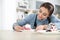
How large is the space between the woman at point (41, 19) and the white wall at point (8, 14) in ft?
0.14

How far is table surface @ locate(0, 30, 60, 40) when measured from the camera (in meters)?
0.74

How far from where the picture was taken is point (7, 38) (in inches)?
30.1

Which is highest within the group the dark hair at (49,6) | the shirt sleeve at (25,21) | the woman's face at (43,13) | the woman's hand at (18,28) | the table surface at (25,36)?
the dark hair at (49,6)

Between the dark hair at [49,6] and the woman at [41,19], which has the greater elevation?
the dark hair at [49,6]

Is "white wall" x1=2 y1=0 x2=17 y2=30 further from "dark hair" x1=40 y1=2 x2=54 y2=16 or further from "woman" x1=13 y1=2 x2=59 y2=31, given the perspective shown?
"dark hair" x1=40 y1=2 x2=54 y2=16

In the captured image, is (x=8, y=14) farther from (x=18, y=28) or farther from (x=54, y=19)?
(x=54, y=19)

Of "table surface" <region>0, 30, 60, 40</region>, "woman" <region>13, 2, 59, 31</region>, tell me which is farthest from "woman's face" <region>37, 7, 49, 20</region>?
"table surface" <region>0, 30, 60, 40</region>

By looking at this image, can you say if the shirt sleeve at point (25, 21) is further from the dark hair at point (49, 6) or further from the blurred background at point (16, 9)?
the dark hair at point (49, 6)

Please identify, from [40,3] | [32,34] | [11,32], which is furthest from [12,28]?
[40,3]

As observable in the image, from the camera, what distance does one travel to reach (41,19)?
75 cm

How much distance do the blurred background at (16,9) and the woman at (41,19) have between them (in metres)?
0.03

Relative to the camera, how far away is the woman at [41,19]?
742 mm

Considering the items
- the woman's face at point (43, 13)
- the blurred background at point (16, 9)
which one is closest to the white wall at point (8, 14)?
the blurred background at point (16, 9)

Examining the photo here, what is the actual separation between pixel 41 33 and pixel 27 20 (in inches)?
5.4
